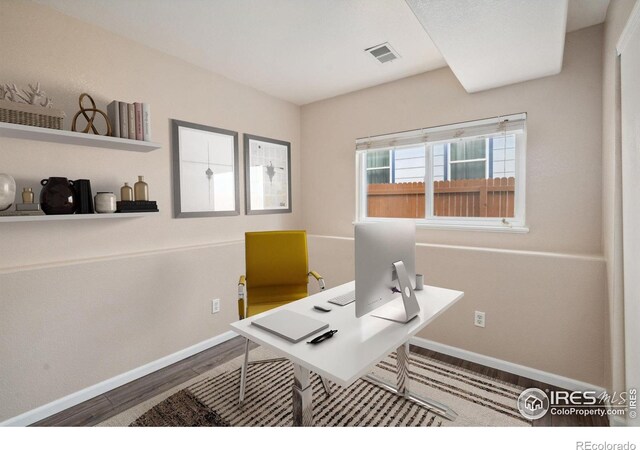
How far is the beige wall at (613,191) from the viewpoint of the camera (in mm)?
1779

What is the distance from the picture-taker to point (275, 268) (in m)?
2.67

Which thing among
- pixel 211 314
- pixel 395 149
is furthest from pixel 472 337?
pixel 211 314

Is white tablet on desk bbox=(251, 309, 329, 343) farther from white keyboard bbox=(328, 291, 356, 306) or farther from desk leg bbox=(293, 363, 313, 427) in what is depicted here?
white keyboard bbox=(328, 291, 356, 306)

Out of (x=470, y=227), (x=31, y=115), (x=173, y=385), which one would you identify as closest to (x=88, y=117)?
(x=31, y=115)

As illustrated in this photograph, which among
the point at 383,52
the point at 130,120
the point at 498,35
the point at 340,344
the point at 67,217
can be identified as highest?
the point at 383,52

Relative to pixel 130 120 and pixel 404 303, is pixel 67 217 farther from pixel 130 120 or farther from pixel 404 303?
pixel 404 303

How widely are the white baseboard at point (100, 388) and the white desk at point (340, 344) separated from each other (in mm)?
1564

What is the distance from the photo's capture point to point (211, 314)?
3072 millimetres

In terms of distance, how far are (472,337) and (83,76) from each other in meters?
3.71

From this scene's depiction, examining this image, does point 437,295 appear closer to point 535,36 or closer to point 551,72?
point 535,36

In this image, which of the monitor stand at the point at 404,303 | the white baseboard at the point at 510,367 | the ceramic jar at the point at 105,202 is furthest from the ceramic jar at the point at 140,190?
the white baseboard at the point at 510,367

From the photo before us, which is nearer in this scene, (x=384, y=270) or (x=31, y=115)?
(x=384, y=270)

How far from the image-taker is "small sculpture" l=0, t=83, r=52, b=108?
1870mm

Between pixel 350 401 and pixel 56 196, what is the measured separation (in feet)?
7.91
